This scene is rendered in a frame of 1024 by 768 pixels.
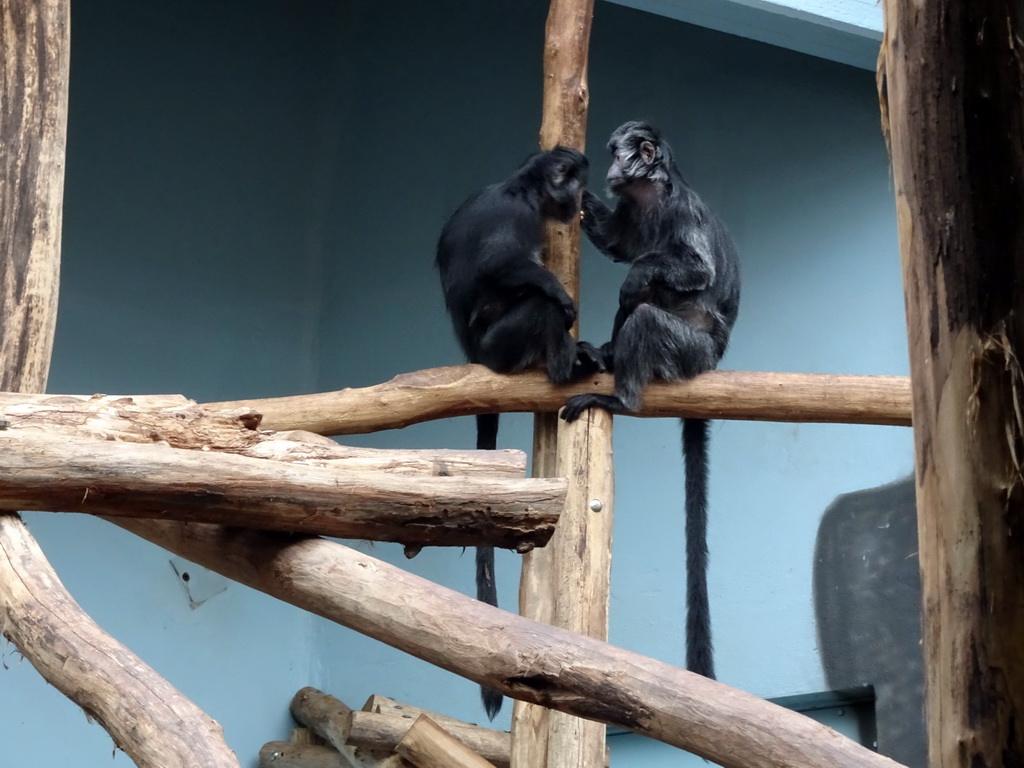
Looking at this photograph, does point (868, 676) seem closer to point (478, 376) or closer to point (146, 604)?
point (478, 376)

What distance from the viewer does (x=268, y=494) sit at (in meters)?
1.89

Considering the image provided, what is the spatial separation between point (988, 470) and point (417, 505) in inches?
50.0

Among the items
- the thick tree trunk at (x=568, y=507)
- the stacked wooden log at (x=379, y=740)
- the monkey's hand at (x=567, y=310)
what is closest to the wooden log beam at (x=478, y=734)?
the stacked wooden log at (x=379, y=740)

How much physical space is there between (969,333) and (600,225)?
361cm

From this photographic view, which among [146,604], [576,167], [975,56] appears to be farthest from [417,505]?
[146,604]

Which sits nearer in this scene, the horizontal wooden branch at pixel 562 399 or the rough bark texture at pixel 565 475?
the rough bark texture at pixel 565 475

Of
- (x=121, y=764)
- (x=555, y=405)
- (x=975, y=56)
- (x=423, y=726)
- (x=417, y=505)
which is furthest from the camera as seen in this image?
(x=121, y=764)

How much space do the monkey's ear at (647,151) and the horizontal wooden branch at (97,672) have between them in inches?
112

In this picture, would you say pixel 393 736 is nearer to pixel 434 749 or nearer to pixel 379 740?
pixel 379 740

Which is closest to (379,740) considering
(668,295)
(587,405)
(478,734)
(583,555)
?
(478,734)

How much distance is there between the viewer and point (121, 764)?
14.1 ft

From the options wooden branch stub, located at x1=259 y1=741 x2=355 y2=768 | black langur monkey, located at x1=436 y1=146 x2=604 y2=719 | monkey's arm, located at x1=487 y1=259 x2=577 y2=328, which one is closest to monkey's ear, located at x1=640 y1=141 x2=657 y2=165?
black langur monkey, located at x1=436 y1=146 x2=604 y2=719

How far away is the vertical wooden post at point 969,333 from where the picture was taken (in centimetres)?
79

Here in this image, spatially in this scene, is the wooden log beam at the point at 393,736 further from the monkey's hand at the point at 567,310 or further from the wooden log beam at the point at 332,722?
the monkey's hand at the point at 567,310
